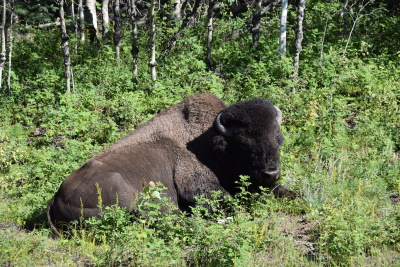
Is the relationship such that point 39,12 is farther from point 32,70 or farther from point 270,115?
point 270,115

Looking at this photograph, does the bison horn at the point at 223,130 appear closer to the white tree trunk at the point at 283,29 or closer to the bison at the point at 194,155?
the bison at the point at 194,155

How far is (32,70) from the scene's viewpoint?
1460cm

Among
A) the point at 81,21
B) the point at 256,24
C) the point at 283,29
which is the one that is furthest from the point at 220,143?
the point at 81,21

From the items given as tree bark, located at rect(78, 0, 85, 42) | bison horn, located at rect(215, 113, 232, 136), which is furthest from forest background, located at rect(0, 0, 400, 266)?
bison horn, located at rect(215, 113, 232, 136)

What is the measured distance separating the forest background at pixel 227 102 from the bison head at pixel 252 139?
1.29 feet

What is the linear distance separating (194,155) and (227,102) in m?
4.08

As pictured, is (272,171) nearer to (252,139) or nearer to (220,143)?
(252,139)

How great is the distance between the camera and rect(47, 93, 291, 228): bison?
23.6 ft

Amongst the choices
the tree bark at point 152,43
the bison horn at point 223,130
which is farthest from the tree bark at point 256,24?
the bison horn at point 223,130

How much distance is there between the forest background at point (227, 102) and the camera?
5.75 meters

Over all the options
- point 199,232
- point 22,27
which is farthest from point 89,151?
point 22,27

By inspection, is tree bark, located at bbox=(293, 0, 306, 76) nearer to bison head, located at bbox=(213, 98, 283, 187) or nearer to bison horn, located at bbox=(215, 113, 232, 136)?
bison head, located at bbox=(213, 98, 283, 187)

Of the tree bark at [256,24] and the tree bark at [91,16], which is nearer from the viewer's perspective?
the tree bark at [256,24]

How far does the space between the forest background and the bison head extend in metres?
0.39
